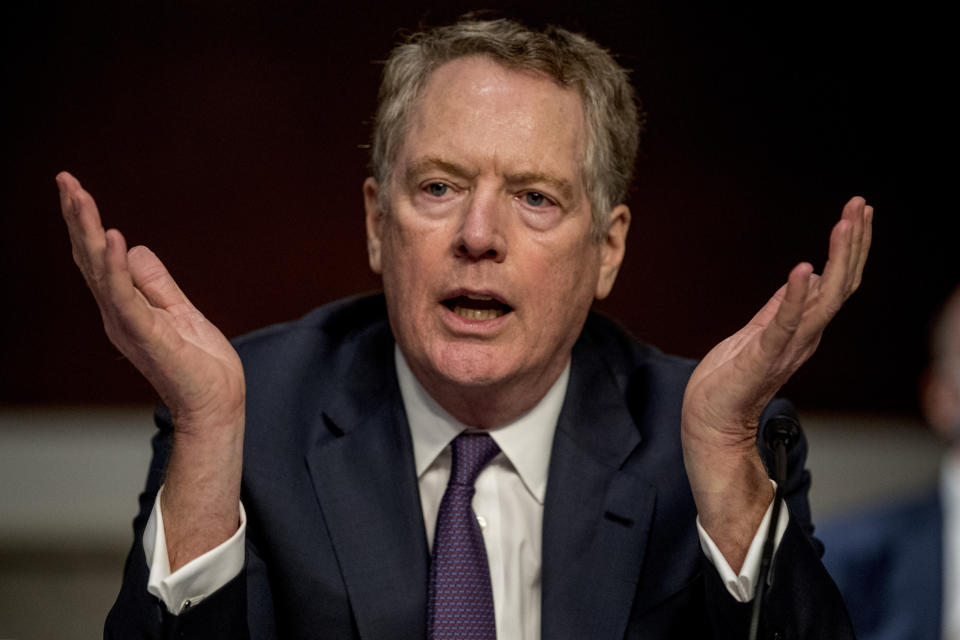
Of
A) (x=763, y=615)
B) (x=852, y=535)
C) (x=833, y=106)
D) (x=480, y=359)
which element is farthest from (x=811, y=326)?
(x=833, y=106)

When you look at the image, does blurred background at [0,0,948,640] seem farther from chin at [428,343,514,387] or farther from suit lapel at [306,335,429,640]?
chin at [428,343,514,387]

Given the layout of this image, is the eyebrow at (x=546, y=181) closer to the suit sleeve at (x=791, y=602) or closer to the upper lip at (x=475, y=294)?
the upper lip at (x=475, y=294)

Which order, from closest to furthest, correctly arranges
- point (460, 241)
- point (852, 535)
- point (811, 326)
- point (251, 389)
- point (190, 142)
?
point (811, 326), point (460, 241), point (251, 389), point (852, 535), point (190, 142)

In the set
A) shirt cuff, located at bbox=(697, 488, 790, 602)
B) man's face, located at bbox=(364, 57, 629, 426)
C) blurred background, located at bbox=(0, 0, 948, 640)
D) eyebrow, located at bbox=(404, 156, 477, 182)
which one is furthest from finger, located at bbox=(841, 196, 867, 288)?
blurred background, located at bbox=(0, 0, 948, 640)

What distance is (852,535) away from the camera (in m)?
2.43

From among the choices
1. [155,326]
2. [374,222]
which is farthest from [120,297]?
[374,222]

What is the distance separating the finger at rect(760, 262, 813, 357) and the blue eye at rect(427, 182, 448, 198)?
0.64m

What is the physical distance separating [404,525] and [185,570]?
0.42 metres

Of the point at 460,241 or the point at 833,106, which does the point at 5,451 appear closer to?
the point at 460,241

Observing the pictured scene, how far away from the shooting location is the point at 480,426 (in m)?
1.97

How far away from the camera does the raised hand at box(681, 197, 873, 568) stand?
1491 mm

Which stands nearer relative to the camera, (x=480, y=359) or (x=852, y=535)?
(x=480, y=359)

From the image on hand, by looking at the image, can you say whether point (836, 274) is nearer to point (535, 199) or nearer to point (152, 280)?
point (535, 199)

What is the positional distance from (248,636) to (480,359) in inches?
22.6
